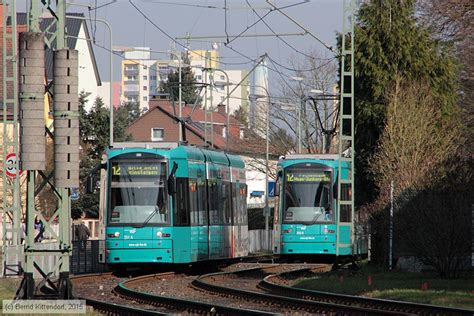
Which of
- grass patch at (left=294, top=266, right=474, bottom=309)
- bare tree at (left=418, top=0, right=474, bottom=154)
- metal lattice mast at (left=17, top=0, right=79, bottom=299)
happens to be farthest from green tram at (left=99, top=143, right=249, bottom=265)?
metal lattice mast at (left=17, top=0, right=79, bottom=299)

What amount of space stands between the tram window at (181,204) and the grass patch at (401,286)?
12.3 ft

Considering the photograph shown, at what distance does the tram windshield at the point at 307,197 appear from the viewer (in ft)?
124

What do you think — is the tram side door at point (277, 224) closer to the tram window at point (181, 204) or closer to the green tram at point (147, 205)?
the green tram at point (147, 205)

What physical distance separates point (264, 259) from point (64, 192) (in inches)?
1193

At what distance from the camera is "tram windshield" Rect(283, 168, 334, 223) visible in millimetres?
37875

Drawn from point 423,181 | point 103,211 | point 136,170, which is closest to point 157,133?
point 103,211

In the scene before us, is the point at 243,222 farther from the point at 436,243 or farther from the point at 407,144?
the point at 436,243

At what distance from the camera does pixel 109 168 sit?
3153 centimetres

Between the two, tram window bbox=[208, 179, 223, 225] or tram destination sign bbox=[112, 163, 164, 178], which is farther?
tram window bbox=[208, 179, 223, 225]

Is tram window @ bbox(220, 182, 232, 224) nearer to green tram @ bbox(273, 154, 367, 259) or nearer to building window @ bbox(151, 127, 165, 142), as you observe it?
green tram @ bbox(273, 154, 367, 259)

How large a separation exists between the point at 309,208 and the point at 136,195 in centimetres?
812

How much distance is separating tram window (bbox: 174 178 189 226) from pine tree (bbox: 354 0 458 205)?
14358mm

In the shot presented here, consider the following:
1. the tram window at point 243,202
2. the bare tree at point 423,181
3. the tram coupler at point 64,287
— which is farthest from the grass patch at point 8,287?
the tram window at point 243,202

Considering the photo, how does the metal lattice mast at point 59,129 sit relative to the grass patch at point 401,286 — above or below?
above
